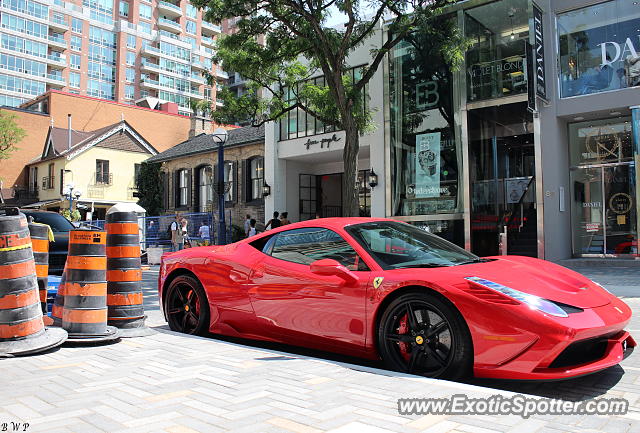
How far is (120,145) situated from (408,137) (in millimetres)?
30163

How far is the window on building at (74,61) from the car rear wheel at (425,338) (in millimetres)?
72778

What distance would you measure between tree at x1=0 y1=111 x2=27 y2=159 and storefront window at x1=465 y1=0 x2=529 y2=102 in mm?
38657

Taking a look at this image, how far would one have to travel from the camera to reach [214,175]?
27359mm

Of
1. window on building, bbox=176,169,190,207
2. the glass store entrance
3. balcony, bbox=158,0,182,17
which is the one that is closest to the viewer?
the glass store entrance

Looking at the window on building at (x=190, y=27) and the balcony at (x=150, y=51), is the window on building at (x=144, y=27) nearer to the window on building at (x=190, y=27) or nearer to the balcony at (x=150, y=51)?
the balcony at (x=150, y=51)

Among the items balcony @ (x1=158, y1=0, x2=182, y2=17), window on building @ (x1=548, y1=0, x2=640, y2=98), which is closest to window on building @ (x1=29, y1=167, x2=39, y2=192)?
balcony @ (x1=158, y1=0, x2=182, y2=17)

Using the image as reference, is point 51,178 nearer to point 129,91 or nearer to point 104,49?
point 129,91

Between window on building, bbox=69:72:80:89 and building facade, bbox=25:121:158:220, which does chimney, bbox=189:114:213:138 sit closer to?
building facade, bbox=25:121:158:220

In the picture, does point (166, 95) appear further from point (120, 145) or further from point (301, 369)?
point (301, 369)

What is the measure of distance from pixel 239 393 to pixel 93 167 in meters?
40.0

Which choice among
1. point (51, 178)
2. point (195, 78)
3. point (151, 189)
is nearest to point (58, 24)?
point (195, 78)

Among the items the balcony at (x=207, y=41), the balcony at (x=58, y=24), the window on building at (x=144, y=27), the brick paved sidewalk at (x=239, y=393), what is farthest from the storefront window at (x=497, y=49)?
the balcony at (x=207, y=41)

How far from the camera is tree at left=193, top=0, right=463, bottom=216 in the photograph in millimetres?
12531

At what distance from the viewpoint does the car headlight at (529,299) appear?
3.33 metres
